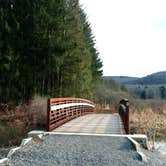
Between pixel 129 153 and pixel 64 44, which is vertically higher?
pixel 64 44

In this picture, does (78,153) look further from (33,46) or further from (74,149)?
(33,46)

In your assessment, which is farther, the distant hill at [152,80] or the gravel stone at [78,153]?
the distant hill at [152,80]

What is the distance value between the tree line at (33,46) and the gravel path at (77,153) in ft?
55.1

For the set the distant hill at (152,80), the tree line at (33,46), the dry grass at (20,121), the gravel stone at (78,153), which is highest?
the distant hill at (152,80)

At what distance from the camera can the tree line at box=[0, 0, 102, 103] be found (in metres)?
29.9

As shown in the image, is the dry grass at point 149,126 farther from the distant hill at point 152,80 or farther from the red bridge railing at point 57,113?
the distant hill at point 152,80

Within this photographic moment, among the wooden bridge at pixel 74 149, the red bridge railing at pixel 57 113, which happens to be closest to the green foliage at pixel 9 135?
the red bridge railing at pixel 57 113

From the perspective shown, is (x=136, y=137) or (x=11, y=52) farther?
(x=11, y=52)

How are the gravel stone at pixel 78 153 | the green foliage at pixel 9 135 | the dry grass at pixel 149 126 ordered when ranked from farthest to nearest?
1. the dry grass at pixel 149 126
2. the green foliage at pixel 9 135
3. the gravel stone at pixel 78 153

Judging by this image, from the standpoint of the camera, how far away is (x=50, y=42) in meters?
30.1

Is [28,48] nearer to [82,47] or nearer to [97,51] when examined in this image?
[82,47]

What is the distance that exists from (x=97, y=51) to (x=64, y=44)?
87.5 feet

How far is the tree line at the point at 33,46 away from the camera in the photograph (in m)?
29.9

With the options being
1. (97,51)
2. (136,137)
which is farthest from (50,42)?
(97,51)
